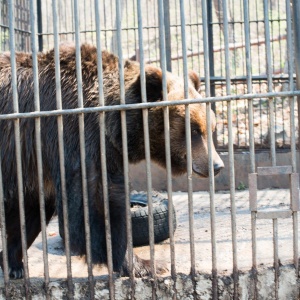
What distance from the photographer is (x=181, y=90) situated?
226 inches

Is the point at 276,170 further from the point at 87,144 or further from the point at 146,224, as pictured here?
the point at 146,224

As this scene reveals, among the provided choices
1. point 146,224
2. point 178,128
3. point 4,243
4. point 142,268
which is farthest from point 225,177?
point 4,243

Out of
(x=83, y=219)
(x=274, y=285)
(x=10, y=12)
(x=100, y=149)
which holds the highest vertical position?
(x=10, y=12)

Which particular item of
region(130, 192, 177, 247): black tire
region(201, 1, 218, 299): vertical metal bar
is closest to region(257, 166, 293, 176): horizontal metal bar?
region(201, 1, 218, 299): vertical metal bar

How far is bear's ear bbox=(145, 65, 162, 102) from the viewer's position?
5.36 m

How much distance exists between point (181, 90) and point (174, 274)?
1702 millimetres

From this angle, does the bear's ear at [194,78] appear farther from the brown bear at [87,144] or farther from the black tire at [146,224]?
the black tire at [146,224]

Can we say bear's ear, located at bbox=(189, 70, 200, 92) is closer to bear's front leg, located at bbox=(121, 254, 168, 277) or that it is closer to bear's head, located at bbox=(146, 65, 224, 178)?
bear's head, located at bbox=(146, 65, 224, 178)

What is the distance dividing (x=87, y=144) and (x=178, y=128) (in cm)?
94

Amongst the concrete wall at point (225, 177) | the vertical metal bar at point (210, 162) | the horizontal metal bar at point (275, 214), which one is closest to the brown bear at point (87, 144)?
the vertical metal bar at point (210, 162)

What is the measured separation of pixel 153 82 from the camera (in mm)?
5383

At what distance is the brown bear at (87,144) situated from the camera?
5105 mm

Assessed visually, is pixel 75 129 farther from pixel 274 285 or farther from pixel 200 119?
pixel 274 285

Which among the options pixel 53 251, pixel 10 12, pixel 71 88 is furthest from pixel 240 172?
pixel 10 12
